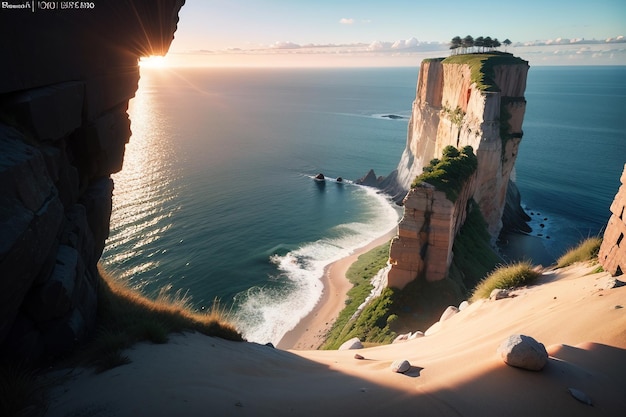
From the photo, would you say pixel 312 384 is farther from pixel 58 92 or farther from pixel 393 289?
pixel 393 289

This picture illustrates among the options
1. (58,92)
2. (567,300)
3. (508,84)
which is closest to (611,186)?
(508,84)

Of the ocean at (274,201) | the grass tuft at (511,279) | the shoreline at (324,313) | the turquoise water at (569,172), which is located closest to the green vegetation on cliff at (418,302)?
the shoreline at (324,313)

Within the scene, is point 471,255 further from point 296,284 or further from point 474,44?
point 474,44

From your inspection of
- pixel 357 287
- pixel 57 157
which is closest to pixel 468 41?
pixel 357 287

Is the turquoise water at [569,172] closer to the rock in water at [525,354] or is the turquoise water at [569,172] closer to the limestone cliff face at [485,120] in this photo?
the limestone cliff face at [485,120]

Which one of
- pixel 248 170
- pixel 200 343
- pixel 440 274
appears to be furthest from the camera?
pixel 248 170

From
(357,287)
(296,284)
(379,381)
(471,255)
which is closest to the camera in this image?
(379,381)

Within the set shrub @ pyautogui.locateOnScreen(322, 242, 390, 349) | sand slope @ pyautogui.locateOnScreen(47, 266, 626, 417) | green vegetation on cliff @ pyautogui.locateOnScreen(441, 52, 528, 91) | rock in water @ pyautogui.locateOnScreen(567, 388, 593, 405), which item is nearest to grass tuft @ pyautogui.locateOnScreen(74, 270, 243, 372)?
sand slope @ pyautogui.locateOnScreen(47, 266, 626, 417)
